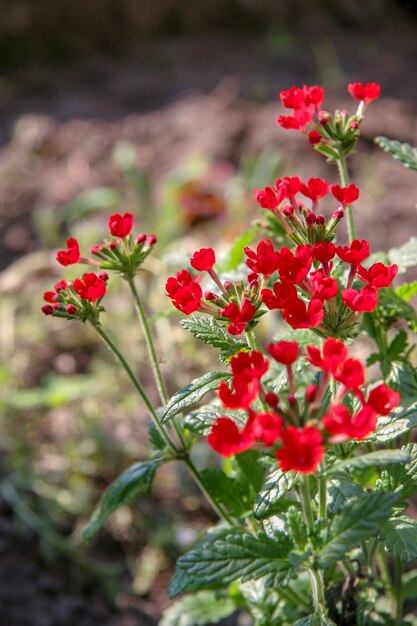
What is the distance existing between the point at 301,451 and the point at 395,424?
0.90 ft

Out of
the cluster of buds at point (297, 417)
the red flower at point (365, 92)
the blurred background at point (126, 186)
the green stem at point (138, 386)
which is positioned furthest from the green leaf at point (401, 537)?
the red flower at point (365, 92)

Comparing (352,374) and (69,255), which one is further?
(69,255)

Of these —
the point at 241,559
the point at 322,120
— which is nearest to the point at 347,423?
the point at 241,559

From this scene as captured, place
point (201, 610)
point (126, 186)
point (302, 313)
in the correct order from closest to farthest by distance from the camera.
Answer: point (302, 313) → point (201, 610) → point (126, 186)

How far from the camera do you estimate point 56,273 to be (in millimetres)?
2842

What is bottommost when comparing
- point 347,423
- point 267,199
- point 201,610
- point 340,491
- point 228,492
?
point 201,610

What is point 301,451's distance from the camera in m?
0.80

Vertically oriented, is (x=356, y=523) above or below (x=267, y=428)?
below

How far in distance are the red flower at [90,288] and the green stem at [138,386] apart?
7cm

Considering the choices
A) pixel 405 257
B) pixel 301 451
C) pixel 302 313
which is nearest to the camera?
pixel 301 451

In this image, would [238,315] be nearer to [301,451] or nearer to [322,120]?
Result: [301,451]

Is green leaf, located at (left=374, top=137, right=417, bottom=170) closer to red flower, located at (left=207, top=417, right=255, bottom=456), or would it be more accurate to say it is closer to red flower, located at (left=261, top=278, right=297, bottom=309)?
red flower, located at (left=261, top=278, right=297, bottom=309)

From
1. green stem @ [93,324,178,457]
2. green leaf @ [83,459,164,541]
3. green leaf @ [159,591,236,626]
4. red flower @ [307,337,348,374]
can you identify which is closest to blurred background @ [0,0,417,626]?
green stem @ [93,324,178,457]

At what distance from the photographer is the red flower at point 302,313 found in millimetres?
884
